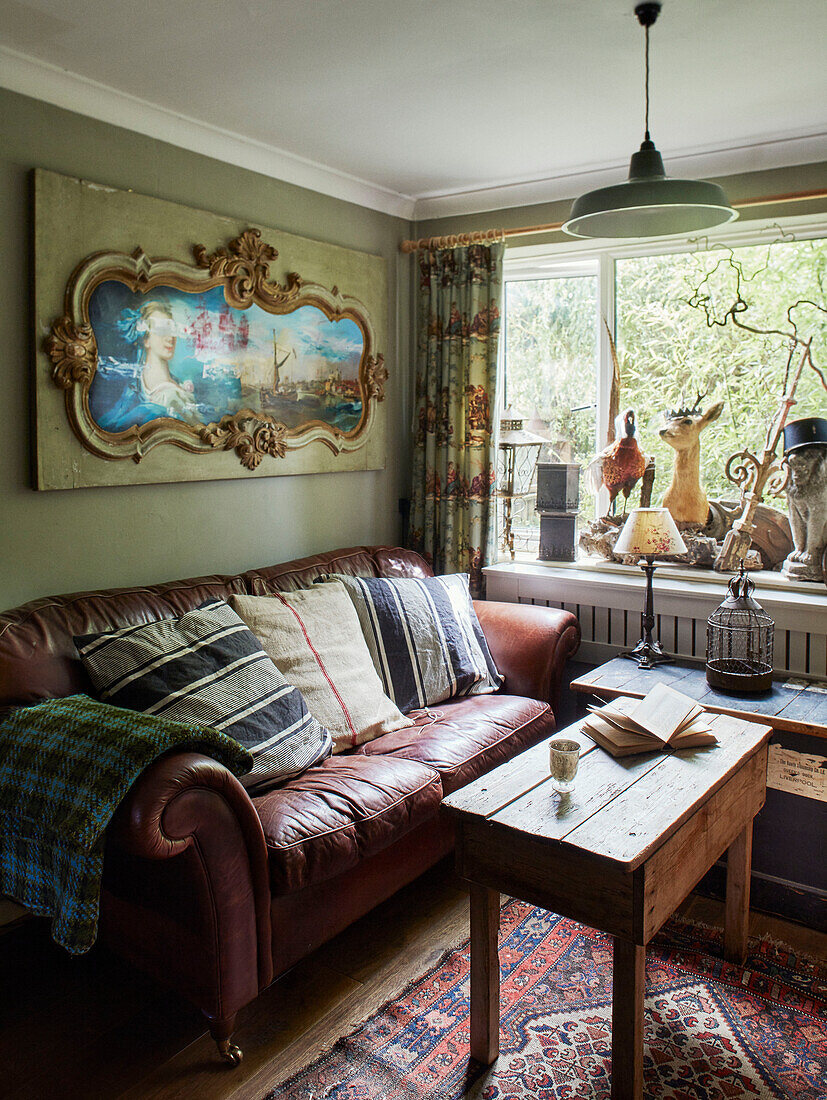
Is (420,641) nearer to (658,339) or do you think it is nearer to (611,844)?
(611,844)

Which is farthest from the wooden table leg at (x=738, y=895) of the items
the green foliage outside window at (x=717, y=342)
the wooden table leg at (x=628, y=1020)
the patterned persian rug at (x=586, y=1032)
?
the green foliage outside window at (x=717, y=342)

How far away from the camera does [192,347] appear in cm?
291

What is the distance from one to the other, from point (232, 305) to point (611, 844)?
2290mm

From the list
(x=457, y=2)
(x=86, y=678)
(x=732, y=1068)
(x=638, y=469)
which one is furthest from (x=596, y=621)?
(x=457, y=2)

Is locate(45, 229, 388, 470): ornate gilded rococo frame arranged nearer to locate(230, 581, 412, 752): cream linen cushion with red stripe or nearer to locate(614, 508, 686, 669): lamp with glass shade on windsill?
locate(230, 581, 412, 752): cream linen cushion with red stripe

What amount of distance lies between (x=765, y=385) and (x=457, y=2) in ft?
6.29

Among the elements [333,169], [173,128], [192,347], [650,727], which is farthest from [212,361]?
[650,727]

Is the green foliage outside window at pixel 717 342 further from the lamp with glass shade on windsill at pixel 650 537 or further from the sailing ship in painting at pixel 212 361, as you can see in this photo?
the sailing ship in painting at pixel 212 361

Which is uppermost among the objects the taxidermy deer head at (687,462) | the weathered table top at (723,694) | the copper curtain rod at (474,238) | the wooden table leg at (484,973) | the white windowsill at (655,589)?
the copper curtain rod at (474,238)

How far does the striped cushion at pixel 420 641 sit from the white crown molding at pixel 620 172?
1746mm

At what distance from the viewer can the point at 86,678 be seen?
7.65 ft

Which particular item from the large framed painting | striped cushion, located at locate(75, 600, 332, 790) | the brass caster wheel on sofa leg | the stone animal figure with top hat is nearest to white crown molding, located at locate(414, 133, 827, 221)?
the large framed painting

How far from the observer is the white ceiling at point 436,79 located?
2078mm

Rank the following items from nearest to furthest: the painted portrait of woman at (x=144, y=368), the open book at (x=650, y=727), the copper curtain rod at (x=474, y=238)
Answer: the open book at (x=650, y=727)
the painted portrait of woman at (x=144, y=368)
the copper curtain rod at (x=474, y=238)
